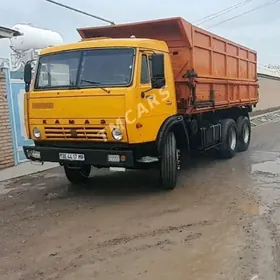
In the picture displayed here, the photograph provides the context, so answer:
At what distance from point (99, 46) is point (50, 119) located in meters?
1.42

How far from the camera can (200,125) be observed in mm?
9258

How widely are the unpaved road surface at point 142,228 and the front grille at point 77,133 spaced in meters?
1.05

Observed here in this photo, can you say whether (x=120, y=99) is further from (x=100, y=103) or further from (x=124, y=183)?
(x=124, y=183)

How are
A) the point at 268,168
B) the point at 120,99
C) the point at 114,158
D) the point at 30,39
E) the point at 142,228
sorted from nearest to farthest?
the point at 142,228
the point at 120,99
the point at 114,158
the point at 268,168
the point at 30,39

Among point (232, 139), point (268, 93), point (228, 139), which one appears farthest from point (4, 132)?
point (268, 93)

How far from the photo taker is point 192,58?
825cm

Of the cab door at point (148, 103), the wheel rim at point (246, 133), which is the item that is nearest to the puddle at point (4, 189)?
the cab door at point (148, 103)

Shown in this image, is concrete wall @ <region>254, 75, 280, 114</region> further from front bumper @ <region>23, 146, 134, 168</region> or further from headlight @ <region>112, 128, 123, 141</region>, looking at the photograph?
headlight @ <region>112, 128, 123, 141</region>

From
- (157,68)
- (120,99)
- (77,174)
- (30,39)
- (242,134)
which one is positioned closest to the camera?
(120,99)

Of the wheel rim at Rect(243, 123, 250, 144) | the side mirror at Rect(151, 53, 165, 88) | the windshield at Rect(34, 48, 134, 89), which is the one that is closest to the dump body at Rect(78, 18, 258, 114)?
the side mirror at Rect(151, 53, 165, 88)

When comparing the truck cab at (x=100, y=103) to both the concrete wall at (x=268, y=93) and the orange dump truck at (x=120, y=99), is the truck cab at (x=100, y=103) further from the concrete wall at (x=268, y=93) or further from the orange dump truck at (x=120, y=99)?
the concrete wall at (x=268, y=93)

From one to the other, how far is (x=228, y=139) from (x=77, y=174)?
430 centimetres

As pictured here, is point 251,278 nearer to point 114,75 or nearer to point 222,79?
point 114,75

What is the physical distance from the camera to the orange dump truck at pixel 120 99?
661 cm
